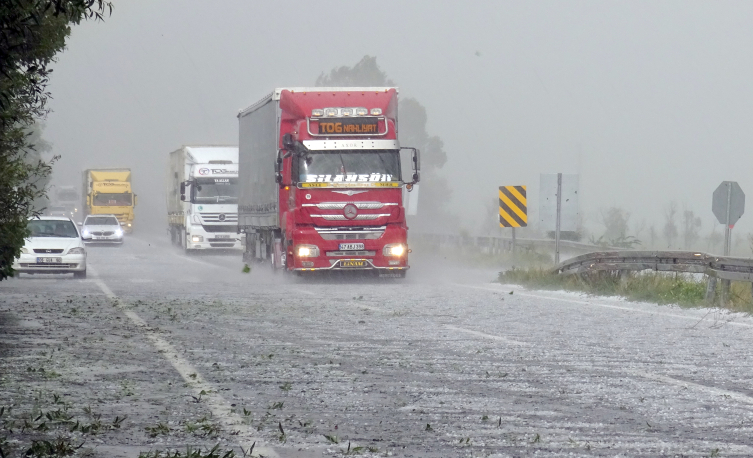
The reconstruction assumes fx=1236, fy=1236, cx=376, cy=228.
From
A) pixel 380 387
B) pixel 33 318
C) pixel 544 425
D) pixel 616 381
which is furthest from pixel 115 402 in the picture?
pixel 33 318

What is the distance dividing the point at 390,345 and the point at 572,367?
98.9 inches

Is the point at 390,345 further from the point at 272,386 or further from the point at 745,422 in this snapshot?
the point at 745,422

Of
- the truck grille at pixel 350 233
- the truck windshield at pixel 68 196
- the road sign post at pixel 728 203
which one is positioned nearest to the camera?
the road sign post at pixel 728 203

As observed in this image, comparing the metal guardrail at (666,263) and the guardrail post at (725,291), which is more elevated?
the metal guardrail at (666,263)

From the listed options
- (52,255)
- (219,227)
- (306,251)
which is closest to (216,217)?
(219,227)

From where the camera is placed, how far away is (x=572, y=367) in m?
10.6

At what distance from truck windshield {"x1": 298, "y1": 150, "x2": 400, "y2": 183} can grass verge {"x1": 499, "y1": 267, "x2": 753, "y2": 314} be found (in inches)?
144

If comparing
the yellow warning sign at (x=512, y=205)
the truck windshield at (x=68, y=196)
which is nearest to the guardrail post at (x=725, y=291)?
the yellow warning sign at (x=512, y=205)

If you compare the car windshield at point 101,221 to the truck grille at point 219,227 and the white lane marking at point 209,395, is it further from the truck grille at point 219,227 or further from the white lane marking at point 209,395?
the white lane marking at point 209,395

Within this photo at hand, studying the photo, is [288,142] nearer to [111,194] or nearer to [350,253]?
[350,253]

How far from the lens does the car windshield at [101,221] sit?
188ft

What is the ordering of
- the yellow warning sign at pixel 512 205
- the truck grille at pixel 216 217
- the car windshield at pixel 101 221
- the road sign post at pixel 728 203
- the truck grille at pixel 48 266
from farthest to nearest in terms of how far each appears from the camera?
the car windshield at pixel 101 221 < the truck grille at pixel 216 217 < the yellow warning sign at pixel 512 205 < the truck grille at pixel 48 266 < the road sign post at pixel 728 203

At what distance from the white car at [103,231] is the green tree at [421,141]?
2942 cm

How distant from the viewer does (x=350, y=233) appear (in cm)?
2536
